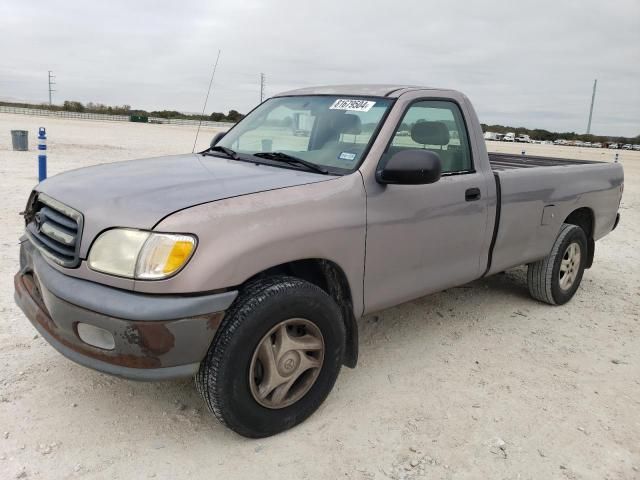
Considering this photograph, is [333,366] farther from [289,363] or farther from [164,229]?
[164,229]

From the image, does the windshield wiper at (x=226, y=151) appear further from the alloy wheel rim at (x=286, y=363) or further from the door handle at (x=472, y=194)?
the door handle at (x=472, y=194)

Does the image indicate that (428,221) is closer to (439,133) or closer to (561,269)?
(439,133)

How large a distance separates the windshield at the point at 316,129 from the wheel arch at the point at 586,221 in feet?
8.94

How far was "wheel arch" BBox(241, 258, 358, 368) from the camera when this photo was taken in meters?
3.02

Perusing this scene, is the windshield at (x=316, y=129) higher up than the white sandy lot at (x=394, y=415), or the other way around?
the windshield at (x=316, y=129)

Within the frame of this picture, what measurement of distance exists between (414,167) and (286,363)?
1250 mm

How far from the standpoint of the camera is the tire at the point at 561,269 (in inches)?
192

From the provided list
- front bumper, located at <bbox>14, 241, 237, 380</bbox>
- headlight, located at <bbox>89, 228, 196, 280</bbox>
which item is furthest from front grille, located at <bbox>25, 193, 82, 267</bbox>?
headlight, located at <bbox>89, 228, 196, 280</bbox>

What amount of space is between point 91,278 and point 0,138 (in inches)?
Result: 883

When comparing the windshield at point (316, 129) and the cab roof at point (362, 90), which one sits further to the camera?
the cab roof at point (362, 90)

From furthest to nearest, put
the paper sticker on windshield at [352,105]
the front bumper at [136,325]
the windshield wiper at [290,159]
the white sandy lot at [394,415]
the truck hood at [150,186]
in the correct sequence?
the paper sticker on windshield at [352,105], the windshield wiper at [290,159], the white sandy lot at [394,415], the truck hood at [150,186], the front bumper at [136,325]

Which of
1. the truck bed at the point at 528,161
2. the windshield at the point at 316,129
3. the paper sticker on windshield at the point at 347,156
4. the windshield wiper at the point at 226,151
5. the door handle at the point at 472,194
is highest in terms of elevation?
the windshield at the point at 316,129

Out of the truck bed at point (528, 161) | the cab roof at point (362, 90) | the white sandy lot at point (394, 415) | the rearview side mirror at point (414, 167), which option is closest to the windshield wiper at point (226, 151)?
the cab roof at point (362, 90)

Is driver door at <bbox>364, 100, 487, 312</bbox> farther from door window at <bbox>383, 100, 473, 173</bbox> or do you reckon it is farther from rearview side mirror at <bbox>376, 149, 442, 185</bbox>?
rearview side mirror at <bbox>376, 149, 442, 185</bbox>
